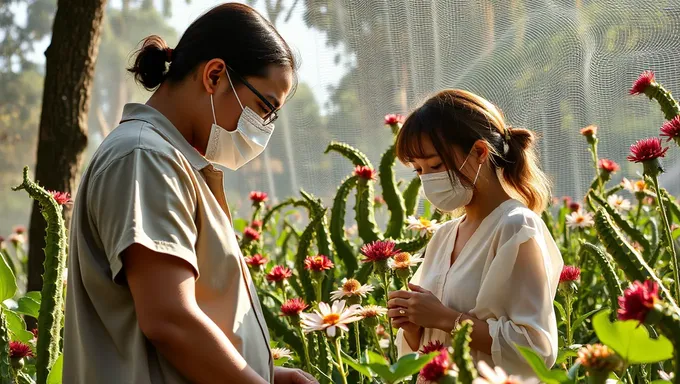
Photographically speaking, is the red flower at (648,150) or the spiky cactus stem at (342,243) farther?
the spiky cactus stem at (342,243)

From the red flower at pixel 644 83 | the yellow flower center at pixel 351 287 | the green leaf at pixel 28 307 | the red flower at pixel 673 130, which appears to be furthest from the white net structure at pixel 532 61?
the green leaf at pixel 28 307

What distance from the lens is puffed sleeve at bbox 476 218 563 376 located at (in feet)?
4.57

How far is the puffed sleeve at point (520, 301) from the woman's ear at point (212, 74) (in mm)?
596

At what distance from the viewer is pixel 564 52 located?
7.75 ft

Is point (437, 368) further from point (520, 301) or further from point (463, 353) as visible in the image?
point (520, 301)

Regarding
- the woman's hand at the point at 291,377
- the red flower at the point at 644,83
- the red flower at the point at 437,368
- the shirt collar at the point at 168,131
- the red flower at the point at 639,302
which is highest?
the shirt collar at the point at 168,131

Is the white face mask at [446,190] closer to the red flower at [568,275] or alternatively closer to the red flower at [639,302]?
the red flower at [568,275]

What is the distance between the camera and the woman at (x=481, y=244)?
1414mm

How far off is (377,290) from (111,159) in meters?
1.44

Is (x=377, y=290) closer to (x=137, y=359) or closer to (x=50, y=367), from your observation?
(x=50, y=367)

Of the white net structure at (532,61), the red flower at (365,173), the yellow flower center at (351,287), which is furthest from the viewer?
the red flower at (365,173)

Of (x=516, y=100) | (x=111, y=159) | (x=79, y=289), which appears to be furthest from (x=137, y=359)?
(x=516, y=100)

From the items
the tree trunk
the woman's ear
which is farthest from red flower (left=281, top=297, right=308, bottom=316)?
the tree trunk

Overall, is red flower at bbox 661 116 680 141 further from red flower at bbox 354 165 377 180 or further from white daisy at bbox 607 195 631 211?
white daisy at bbox 607 195 631 211
